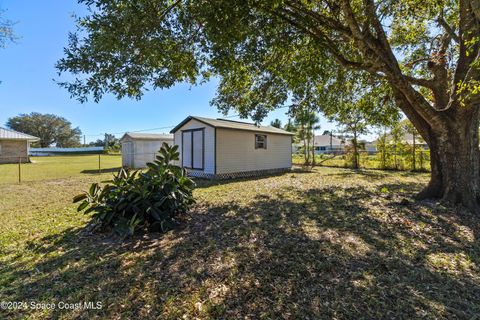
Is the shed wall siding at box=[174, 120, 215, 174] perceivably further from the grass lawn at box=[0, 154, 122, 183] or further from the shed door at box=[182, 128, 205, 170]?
the grass lawn at box=[0, 154, 122, 183]

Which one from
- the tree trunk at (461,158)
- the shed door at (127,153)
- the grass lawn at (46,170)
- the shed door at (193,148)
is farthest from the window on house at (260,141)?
the shed door at (127,153)

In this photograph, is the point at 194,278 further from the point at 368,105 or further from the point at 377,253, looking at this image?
the point at 368,105

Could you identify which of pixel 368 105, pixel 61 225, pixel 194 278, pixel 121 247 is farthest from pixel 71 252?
pixel 368 105

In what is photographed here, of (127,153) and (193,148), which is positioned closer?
(193,148)

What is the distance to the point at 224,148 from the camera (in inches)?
445

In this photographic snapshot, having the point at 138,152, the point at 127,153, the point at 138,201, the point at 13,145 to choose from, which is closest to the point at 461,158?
the point at 138,201

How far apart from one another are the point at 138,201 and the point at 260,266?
234 cm

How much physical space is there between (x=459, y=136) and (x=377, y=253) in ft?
12.6

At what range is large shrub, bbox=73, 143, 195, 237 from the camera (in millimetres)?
4008

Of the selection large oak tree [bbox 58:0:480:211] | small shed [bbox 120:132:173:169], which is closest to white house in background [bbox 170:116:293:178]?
large oak tree [bbox 58:0:480:211]

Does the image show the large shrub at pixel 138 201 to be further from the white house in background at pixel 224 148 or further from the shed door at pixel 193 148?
the shed door at pixel 193 148

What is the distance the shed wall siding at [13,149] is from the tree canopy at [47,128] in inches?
1504

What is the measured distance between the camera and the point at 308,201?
6234 mm

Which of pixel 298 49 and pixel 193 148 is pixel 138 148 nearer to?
pixel 193 148
